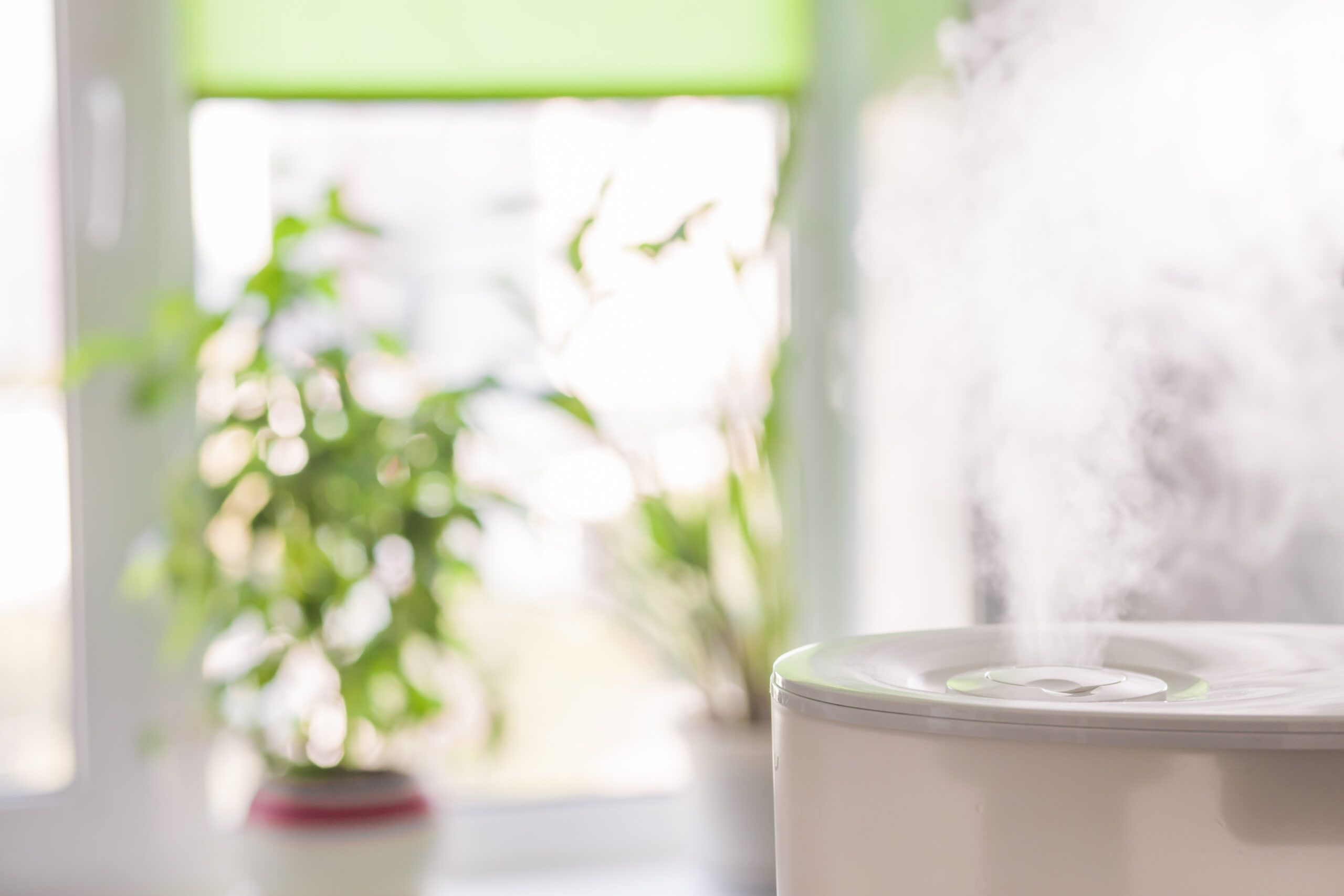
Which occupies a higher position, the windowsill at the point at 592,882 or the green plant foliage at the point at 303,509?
the green plant foliage at the point at 303,509

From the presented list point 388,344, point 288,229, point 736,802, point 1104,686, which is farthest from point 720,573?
point 1104,686

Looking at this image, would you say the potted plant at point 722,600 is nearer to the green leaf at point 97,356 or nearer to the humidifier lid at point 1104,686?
the green leaf at point 97,356

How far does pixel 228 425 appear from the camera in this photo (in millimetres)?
1618

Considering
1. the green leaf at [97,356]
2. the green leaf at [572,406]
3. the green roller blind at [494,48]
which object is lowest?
the green leaf at [572,406]

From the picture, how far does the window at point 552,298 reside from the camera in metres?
1.94

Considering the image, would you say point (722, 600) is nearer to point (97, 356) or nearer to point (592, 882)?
point (592, 882)

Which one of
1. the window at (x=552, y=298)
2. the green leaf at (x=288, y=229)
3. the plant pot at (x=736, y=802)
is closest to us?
the green leaf at (x=288, y=229)

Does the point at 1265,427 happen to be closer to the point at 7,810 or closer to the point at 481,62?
the point at 481,62

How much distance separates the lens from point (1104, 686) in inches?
28.8

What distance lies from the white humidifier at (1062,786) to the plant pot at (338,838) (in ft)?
3.29

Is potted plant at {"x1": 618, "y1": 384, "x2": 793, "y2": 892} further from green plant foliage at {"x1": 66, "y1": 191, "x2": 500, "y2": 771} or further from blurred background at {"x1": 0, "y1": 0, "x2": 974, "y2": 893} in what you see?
green plant foliage at {"x1": 66, "y1": 191, "x2": 500, "y2": 771}

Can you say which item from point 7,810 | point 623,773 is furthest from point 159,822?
point 623,773

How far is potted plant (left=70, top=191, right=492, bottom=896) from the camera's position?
1.60 meters

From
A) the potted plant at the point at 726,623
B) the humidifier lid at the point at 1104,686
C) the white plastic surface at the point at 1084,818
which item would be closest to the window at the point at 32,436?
the potted plant at the point at 726,623
